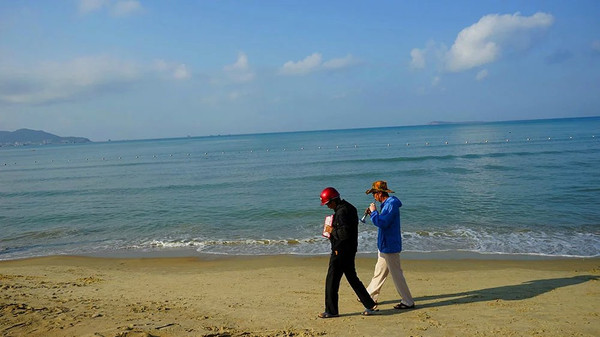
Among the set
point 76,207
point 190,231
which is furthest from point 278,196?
point 76,207

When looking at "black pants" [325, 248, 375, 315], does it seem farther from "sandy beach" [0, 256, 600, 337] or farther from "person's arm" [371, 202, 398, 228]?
"person's arm" [371, 202, 398, 228]

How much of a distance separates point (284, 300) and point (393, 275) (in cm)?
193

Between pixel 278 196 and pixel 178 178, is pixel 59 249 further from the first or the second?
pixel 178 178

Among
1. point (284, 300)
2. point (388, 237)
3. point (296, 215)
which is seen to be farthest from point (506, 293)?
point (296, 215)

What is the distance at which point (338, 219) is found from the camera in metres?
5.49

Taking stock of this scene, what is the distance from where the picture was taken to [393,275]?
606cm

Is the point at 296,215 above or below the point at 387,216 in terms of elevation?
below

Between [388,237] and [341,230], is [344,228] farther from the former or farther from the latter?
[388,237]

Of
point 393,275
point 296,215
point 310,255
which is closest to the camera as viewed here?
point 393,275

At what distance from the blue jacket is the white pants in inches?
6.1

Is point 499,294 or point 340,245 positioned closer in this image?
point 340,245

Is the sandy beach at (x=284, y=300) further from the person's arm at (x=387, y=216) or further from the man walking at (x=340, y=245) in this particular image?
the person's arm at (x=387, y=216)

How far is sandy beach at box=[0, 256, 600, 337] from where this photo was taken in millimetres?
5375

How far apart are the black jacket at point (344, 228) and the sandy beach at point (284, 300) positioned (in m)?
1.05
